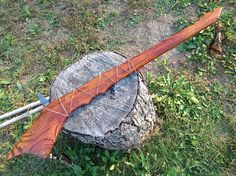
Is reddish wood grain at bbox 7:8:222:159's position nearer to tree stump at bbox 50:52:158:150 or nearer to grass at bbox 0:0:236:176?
tree stump at bbox 50:52:158:150

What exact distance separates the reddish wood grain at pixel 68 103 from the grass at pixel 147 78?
27.3 inches

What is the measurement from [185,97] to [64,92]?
1262mm

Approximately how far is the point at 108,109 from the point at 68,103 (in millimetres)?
309

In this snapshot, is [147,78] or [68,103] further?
[147,78]

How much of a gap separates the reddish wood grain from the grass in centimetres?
69

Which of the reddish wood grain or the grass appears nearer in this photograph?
the reddish wood grain

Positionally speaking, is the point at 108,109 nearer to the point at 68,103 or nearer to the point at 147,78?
the point at 68,103

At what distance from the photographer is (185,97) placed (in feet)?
10.9

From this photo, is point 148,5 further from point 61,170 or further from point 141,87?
point 61,170

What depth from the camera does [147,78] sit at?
354 centimetres

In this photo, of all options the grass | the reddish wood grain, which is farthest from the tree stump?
the grass

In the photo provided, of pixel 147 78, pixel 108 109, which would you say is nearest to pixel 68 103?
pixel 108 109

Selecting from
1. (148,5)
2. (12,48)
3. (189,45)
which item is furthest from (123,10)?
(12,48)

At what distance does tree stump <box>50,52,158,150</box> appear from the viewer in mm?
2535
